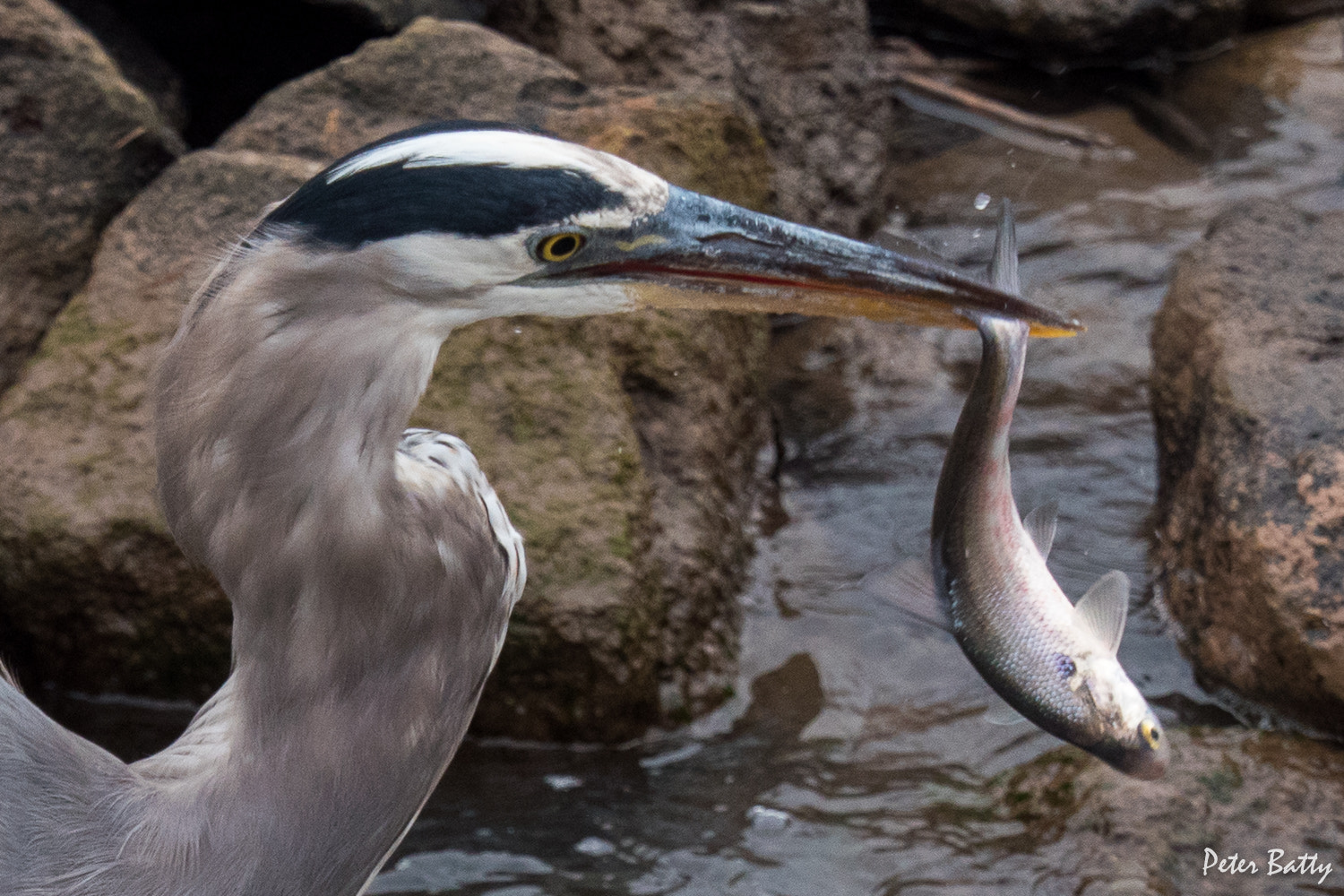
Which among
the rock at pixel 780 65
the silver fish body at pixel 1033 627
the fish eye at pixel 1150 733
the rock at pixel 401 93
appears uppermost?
the rock at pixel 780 65

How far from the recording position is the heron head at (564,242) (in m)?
1.34

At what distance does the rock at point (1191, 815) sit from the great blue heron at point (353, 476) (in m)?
1.13

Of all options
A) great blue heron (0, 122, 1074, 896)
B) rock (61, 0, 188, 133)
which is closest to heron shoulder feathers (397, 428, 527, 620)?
great blue heron (0, 122, 1074, 896)

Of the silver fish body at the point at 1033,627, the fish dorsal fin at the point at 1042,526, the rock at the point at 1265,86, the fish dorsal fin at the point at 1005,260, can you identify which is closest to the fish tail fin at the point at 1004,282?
the fish dorsal fin at the point at 1005,260

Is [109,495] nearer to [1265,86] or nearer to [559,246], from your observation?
[559,246]

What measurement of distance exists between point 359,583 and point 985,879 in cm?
142

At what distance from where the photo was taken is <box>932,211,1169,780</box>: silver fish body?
→ 1.87m

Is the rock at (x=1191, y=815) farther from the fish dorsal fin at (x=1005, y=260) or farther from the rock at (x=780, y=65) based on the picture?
the rock at (x=780, y=65)

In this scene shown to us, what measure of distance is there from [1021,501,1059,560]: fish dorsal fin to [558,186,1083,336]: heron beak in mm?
427

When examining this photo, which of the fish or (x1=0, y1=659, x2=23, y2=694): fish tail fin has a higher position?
the fish

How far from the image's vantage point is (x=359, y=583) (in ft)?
4.86

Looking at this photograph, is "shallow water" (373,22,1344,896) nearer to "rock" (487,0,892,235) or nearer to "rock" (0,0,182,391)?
"rock" (487,0,892,235)

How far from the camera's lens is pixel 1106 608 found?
188 centimetres

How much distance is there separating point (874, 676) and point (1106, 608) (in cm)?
105
